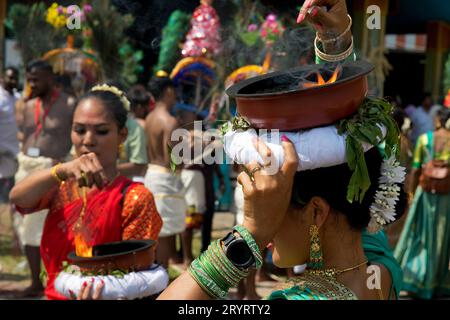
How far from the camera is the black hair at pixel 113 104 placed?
11.2ft

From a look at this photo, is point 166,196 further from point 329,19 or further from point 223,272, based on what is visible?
point 223,272

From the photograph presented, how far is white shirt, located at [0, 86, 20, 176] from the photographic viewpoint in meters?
7.38

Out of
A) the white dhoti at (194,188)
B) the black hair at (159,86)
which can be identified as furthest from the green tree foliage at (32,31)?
the white dhoti at (194,188)

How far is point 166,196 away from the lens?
6484mm

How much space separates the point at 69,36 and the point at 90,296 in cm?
735

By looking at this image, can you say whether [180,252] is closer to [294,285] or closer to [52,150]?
[52,150]

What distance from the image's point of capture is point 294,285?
6.11 feet

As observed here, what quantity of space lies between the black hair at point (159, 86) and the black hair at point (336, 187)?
4875mm

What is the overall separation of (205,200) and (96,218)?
163 inches

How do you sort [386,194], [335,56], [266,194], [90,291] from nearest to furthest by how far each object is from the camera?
[266,194] < [386,194] < [335,56] < [90,291]

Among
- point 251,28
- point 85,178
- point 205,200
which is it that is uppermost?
point 251,28

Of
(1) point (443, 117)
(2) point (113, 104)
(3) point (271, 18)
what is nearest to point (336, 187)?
(2) point (113, 104)

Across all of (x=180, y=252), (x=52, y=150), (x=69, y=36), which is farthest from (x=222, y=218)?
(x=52, y=150)

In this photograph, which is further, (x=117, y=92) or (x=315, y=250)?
(x=117, y=92)
